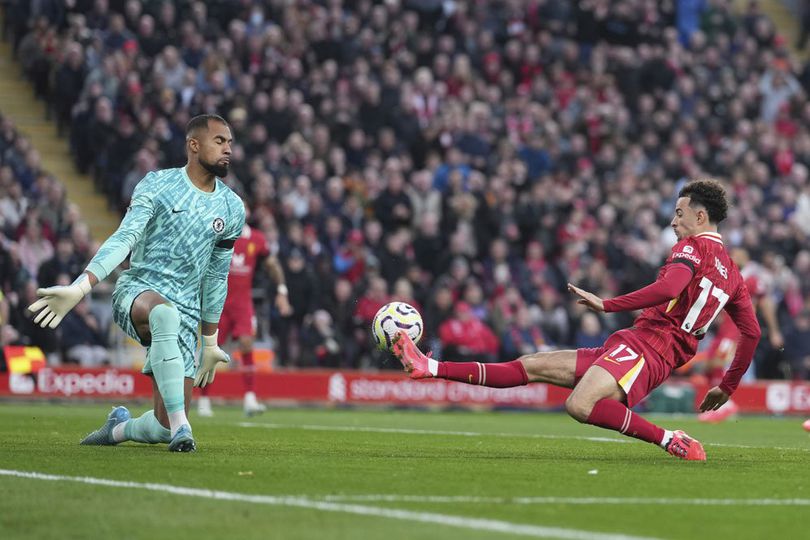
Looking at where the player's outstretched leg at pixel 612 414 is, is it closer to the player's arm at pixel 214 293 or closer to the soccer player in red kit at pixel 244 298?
the player's arm at pixel 214 293

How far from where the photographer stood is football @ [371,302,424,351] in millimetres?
10539

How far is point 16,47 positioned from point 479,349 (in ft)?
29.5

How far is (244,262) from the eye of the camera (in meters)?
17.7

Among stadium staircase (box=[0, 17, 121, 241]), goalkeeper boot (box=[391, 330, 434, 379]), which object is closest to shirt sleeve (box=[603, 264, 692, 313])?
goalkeeper boot (box=[391, 330, 434, 379])

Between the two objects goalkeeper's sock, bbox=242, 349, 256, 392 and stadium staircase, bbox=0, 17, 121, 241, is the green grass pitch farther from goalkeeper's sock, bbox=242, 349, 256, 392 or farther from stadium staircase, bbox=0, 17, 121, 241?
stadium staircase, bbox=0, 17, 121, 241

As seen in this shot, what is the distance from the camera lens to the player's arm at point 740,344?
34.5 ft

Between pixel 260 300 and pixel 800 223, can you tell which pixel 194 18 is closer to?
pixel 260 300

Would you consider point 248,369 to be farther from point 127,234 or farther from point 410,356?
point 127,234

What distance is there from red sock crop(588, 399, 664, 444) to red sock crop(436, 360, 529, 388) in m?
0.65

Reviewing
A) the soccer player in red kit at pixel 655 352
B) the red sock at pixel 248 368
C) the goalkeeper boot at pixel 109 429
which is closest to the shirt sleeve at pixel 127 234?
the goalkeeper boot at pixel 109 429

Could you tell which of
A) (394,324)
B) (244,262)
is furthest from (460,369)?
(244,262)

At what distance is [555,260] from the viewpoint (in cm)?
2464

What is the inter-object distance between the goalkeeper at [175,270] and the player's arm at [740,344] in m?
3.46

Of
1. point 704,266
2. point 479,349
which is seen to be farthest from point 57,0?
point 704,266
